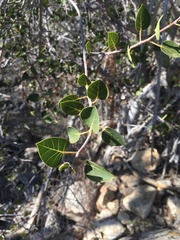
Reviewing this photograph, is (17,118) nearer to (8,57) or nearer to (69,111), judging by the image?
(8,57)

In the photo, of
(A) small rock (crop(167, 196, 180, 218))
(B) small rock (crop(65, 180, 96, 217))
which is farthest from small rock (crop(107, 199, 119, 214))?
(A) small rock (crop(167, 196, 180, 218))

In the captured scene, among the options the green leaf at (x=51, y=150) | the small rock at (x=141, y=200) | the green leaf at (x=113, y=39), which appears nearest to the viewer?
the green leaf at (x=51, y=150)

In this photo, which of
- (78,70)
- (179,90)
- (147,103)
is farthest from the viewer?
(147,103)

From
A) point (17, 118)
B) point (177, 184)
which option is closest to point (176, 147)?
point (177, 184)

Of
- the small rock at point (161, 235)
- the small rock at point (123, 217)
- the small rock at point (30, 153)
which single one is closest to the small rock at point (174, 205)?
the small rock at point (161, 235)

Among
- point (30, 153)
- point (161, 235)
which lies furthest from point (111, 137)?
point (30, 153)

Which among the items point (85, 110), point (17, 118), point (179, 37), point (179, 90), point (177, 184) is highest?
point (179, 37)

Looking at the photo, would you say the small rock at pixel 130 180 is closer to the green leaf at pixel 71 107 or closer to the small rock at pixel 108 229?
the small rock at pixel 108 229
